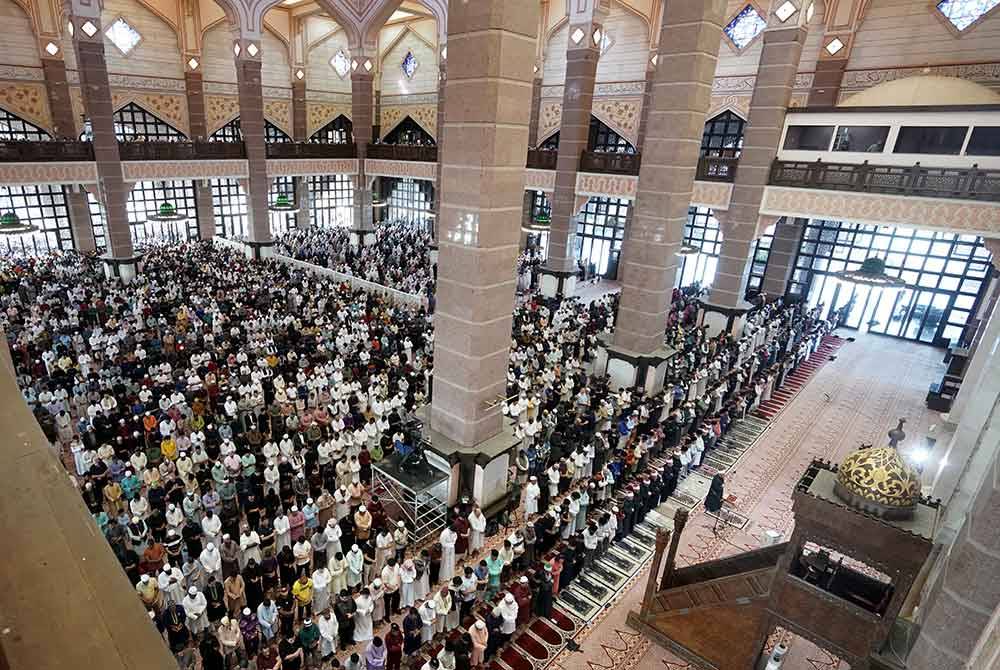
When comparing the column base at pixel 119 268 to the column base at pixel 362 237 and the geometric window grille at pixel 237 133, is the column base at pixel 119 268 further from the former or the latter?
the geometric window grille at pixel 237 133

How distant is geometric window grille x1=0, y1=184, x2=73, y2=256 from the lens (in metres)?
Answer: 19.7

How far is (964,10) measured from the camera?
1429 cm

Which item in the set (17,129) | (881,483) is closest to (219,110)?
(17,129)

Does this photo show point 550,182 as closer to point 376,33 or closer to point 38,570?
point 376,33

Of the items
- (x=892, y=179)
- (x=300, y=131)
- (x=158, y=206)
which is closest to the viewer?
(x=892, y=179)

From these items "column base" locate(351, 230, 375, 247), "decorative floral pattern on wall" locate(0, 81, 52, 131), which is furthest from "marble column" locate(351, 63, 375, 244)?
"decorative floral pattern on wall" locate(0, 81, 52, 131)

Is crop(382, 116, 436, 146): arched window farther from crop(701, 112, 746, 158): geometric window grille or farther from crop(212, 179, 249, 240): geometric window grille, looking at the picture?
crop(701, 112, 746, 158): geometric window grille

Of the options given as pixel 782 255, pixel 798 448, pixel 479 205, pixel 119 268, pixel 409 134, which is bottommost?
pixel 798 448

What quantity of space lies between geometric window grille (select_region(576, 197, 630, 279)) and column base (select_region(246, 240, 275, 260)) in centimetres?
1118

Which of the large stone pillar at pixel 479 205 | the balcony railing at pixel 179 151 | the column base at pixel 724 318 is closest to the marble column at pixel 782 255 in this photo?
the column base at pixel 724 318

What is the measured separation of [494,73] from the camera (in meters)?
6.89

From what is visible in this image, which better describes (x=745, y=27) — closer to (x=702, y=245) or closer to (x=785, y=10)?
(x=785, y=10)

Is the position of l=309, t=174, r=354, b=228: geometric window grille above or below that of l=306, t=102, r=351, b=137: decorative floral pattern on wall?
below

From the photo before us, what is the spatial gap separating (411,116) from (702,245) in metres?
14.3
